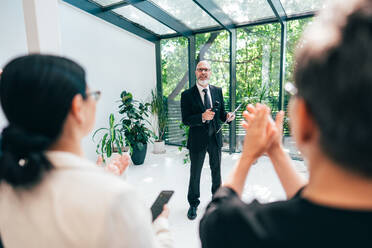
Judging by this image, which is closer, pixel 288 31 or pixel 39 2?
pixel 39 2

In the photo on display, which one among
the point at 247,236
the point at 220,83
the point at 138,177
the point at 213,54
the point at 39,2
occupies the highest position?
the point at 213,54

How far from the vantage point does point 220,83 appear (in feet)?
16.2

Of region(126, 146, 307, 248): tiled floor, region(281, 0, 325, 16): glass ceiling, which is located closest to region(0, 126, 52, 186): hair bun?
region(126, 146, 307, 248): tiled floor

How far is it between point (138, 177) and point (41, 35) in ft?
8.71

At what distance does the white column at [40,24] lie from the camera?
1668mm

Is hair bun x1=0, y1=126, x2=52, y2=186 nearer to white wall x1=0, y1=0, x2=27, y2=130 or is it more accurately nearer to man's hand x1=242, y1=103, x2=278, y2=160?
man's hand x1=242, y1=103, x2=278, y2=160

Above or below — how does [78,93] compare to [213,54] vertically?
below

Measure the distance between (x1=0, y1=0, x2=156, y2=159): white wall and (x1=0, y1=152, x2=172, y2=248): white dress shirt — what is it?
3.11 m

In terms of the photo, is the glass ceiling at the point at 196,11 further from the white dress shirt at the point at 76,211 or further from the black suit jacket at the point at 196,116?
the white dress shirt at the point at 76,211

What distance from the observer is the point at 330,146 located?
1.38ft

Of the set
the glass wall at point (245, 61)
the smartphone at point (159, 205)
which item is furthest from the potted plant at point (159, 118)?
the smartphone at point (159, 205)

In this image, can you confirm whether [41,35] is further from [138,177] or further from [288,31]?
[288,31]

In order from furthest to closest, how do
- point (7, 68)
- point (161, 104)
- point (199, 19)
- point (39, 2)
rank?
point (161, 104), point (199, 19), point (39, 2), point (7, 68)

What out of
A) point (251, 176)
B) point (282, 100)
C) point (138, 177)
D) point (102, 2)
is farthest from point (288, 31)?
point (138, 177)
